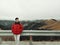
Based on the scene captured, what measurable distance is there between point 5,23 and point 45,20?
329 centimetres

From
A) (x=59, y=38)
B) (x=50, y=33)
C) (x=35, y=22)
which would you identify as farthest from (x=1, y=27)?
(x=50, y=33)

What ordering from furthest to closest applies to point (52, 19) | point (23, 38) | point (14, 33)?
point (52, 19), point (23, 38), point (14, 33)

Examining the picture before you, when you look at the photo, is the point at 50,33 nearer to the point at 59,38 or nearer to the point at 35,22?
the point at 59,38

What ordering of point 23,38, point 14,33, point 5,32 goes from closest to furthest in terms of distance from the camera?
point 14,33 → point 5,32 → point 23,38

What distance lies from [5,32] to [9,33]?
0.18 metres

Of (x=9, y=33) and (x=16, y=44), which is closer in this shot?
(x=16, y=44)

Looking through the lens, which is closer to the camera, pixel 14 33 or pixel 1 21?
pixel 14 33

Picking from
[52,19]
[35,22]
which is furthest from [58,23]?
[35,22]

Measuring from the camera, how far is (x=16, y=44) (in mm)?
10867

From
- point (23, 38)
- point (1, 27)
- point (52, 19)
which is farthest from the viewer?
point (52, 19)

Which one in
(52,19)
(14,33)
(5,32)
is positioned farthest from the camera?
(52,19)

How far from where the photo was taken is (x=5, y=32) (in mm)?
11578

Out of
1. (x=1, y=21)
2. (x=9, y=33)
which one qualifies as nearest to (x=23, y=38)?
(x=9, y=33)

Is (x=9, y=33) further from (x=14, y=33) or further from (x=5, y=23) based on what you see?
(x=5, y=23)
